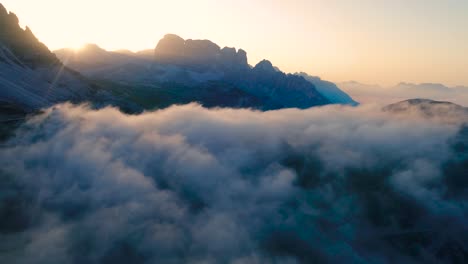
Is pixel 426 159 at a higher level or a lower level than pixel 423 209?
higher

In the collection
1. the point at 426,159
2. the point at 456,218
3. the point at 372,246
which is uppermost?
the point at 426,159

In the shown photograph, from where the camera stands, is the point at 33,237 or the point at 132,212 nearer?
the point at 33,237

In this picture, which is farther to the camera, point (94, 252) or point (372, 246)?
point (372, 246)

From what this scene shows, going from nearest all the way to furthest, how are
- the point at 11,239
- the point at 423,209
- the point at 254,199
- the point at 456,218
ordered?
the point at 11,239 → the point at 456,218 → the point at 423,209 → the point at 254,199

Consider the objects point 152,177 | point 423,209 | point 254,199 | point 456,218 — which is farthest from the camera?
point 152,177

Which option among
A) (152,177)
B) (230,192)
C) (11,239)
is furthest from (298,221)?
(11,239)

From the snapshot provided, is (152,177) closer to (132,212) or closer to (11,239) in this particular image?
(132,212)

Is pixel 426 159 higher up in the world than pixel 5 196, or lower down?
higher up

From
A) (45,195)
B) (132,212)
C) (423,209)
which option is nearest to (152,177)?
(132,212)

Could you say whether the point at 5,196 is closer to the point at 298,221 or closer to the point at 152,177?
the point at 152,177
